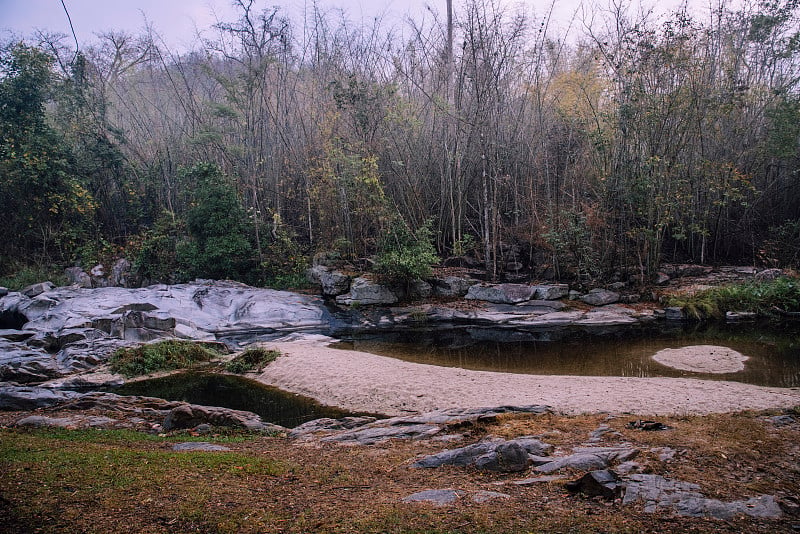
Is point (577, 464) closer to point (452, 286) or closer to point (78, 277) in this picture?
point (452, 286)

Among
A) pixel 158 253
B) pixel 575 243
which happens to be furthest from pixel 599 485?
pixel 158 253

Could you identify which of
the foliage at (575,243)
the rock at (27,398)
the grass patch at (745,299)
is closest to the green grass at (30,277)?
the rock at (27,398)

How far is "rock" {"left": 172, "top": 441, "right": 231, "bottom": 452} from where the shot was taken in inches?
162

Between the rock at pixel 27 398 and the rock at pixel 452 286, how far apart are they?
8293 millimetres

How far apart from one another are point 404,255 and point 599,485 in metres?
9.38

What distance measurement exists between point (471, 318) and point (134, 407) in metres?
7.35

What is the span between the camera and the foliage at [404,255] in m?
11.9

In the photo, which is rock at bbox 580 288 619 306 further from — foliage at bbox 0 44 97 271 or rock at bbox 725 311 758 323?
foliage at bbox 0 44 97 271

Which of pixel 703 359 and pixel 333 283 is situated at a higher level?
pixel 333 283

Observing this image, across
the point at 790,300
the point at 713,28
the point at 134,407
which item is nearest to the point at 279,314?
the point at 134,407

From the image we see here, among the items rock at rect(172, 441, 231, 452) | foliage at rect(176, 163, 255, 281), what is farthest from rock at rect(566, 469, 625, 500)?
foliage at rect(176, 163, 255, 281)

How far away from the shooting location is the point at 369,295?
12273mm

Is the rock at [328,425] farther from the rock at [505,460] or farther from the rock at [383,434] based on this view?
the rock at [505,460]

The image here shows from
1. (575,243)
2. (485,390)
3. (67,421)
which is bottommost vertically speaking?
(485,390)
